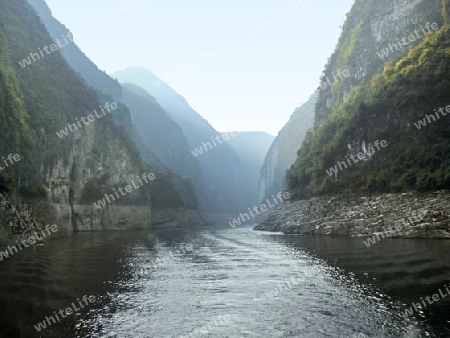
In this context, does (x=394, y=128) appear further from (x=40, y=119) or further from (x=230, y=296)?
(x=40, y=119)

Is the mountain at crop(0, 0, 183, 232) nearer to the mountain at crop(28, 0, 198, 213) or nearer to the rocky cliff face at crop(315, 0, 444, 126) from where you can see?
the mountain at crop(28, 0, 198, 213)

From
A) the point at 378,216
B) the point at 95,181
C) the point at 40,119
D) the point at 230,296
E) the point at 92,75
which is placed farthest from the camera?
the point at 92,75

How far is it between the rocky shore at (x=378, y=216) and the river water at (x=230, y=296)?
38.3 ft

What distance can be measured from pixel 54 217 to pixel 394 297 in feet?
161

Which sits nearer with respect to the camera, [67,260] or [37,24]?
[67,260]

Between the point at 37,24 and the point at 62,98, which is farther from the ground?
the point at 37,24

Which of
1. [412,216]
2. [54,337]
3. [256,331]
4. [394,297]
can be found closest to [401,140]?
[412,216]

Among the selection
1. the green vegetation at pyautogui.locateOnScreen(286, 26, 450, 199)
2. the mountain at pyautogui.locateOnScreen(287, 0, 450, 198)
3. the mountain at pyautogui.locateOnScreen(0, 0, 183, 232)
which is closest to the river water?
the mountain at pyautogui.locateOnScreen(0, 0, 183, 232)

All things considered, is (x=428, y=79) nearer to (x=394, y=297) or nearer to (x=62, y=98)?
(x=394, y=297)

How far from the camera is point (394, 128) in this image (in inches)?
2178

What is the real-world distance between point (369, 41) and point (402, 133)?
4663cm

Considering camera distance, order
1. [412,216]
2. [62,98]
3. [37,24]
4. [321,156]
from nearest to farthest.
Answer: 1. [412,216]
2. [321,156]
3. [62,98]
4. [37,24]

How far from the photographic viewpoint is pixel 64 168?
64.9 m

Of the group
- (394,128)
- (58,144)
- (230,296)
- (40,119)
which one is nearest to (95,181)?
(58,144)
